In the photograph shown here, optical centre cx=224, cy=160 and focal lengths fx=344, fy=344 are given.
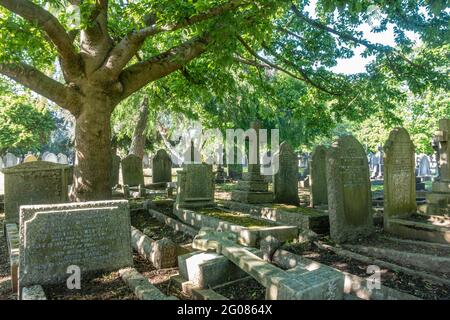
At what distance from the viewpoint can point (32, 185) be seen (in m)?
8.10

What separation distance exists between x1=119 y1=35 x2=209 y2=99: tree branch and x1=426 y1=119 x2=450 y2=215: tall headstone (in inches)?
254

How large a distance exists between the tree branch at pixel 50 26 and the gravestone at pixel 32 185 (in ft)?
8.84

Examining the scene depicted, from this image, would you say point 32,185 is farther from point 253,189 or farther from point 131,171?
point 131,171

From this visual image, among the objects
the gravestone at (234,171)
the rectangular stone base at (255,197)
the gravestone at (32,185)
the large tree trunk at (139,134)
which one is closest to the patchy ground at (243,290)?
the gravestone at (32,185)

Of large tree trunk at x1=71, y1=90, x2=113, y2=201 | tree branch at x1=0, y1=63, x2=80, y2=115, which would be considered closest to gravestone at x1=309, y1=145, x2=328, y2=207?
large tree trunk at x1=71, y1=90, x2=113, y2=201

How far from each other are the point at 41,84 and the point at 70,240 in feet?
11.9

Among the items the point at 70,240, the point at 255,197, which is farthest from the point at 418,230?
the point at 70,240

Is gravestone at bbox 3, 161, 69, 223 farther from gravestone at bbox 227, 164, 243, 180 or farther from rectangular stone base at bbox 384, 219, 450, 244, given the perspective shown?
gravestone at bbox 227, 164, 243, 180

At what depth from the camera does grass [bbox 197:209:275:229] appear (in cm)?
715

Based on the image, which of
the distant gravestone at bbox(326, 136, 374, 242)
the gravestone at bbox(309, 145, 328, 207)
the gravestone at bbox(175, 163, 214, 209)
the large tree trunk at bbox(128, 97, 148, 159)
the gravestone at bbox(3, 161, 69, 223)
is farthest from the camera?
the large tree trunk at bbox(128, 97, 148, 159)

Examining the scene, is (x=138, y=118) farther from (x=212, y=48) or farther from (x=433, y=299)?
(x=433, y=299)

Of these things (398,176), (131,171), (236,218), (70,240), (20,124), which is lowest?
(236,218)
